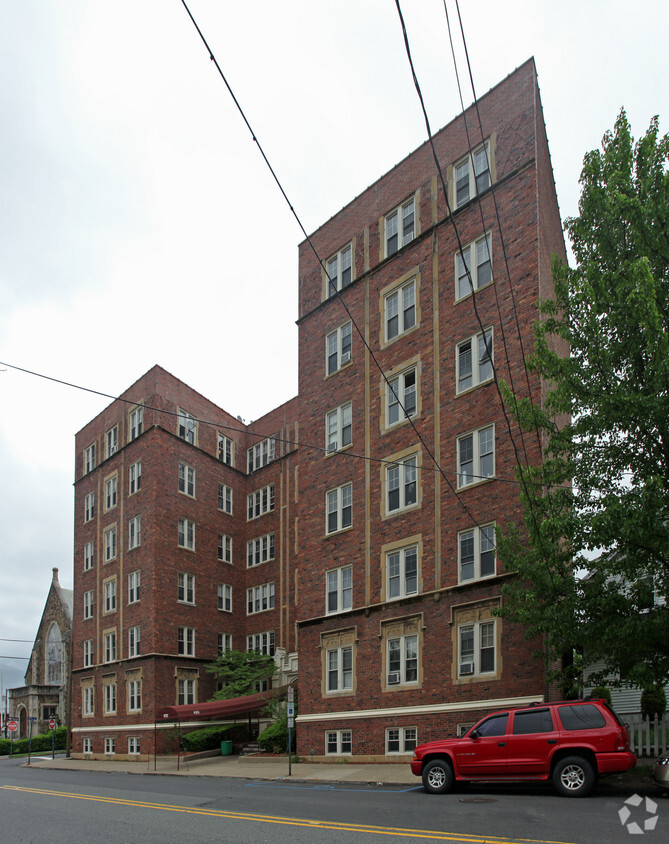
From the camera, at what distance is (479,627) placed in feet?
77.5

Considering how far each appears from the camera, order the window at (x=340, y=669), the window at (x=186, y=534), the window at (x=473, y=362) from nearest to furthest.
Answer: the window at (x=473, y=362) < the window at (x=340, y=669) < the window at (x=186, y=534)

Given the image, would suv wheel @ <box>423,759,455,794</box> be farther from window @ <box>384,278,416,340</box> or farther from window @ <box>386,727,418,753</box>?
window @ <box>384,278,416,340</box>

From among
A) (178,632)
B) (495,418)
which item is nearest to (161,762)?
(178,632)

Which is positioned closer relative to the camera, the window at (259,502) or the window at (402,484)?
the window at (402,484)

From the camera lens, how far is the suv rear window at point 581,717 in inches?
576

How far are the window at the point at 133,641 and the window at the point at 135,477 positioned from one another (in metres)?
7.40

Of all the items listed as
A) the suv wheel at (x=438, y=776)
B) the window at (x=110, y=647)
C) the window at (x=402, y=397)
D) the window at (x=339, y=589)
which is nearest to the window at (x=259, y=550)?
the window at (x=110, y=647)

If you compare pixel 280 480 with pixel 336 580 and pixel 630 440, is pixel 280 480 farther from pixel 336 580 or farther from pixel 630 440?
pixel 630 440

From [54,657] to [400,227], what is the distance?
2298 inches

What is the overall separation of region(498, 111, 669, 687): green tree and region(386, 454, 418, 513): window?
8740 millimetres

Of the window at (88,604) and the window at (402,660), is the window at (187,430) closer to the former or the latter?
the window at (88,604)

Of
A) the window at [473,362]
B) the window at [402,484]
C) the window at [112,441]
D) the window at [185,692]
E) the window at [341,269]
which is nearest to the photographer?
the window at [473,362]

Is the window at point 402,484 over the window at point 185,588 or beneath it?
over

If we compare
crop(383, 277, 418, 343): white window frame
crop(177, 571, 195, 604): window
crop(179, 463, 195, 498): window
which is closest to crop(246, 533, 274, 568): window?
crop(177, 571, 195, 604): window
